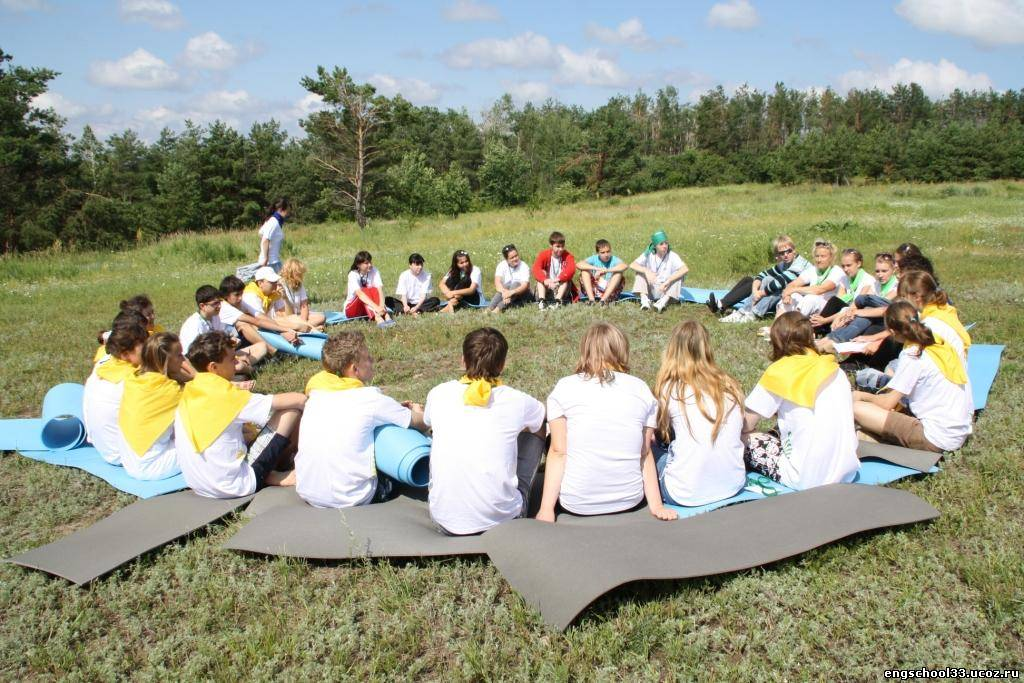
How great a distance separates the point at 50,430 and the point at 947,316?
24.1 ft

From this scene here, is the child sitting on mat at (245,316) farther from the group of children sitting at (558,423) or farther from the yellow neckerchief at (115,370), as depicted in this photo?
the group of children sitting at (558,423)

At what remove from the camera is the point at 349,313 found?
10.7m

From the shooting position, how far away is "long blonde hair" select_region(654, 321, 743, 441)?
4105mm

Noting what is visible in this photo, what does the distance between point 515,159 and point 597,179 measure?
403 inches

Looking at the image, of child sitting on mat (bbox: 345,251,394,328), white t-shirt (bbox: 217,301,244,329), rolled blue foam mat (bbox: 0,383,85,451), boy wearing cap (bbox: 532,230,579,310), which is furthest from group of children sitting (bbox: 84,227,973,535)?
boy wearing cap (bbox: 532,230,579,310)

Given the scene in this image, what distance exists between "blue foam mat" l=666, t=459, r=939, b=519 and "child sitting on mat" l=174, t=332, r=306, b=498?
2597mm

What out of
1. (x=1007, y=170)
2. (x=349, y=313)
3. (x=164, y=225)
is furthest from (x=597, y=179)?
(x=349, y=313)

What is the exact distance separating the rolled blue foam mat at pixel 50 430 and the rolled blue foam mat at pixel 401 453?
317 centimetres

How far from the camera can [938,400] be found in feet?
16.2

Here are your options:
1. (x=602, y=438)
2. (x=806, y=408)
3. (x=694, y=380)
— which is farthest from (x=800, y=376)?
(x=602, y=438)

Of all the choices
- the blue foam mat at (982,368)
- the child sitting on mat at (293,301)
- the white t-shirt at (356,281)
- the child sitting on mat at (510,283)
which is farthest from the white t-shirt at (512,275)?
the blue foam mat at (982,368)

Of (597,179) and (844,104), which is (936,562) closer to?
(597,179)

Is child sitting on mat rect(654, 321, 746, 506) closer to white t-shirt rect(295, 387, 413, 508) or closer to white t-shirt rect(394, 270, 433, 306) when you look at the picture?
white t-shirt rect(295, 387, 413, 508)

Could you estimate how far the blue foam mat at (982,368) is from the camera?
6055 millimetres
